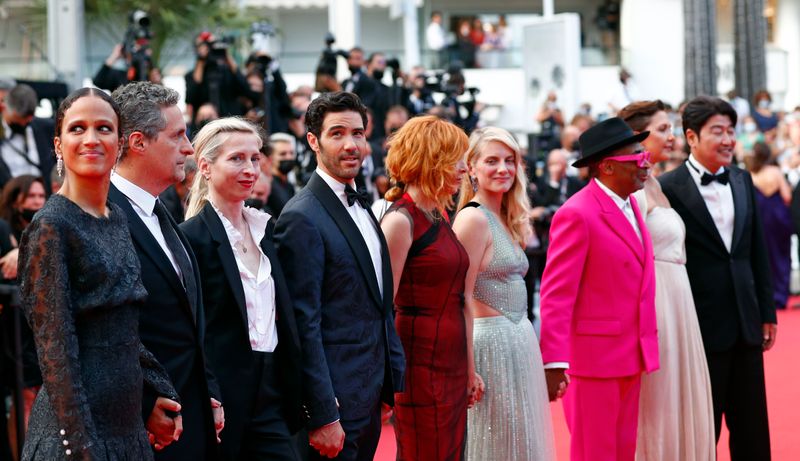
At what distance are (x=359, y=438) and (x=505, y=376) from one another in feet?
3.01

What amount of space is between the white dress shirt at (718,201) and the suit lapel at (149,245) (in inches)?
116

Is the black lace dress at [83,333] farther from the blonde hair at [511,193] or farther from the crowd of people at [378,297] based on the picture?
the blonde hair at [511,193]

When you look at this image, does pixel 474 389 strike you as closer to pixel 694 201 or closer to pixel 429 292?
pixel 429 292

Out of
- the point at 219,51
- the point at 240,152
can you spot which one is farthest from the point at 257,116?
the point at 240,152

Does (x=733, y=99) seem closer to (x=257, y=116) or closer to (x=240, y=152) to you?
(x=257, y=116)

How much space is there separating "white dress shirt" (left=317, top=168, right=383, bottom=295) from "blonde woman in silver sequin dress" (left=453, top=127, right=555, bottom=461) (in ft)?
1.90

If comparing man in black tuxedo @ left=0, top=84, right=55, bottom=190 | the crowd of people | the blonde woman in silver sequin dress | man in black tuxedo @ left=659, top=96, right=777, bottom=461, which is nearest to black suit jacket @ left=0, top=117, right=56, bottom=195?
man in black tuxedo @ left=0, top=84, right=55, bottom=190

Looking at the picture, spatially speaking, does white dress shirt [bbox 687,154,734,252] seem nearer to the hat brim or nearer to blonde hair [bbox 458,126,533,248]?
the hat brim

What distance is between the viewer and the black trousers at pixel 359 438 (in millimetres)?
3855

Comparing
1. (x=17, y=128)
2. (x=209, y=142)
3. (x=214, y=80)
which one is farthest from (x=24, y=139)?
(x=209, y=142)

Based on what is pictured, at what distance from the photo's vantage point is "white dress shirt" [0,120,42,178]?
7770mm

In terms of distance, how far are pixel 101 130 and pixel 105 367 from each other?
22.2 inches

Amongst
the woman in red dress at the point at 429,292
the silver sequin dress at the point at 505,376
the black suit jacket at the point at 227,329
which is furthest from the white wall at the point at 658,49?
the black suit jacket at the point at 227,329

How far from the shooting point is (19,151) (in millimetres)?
7789
